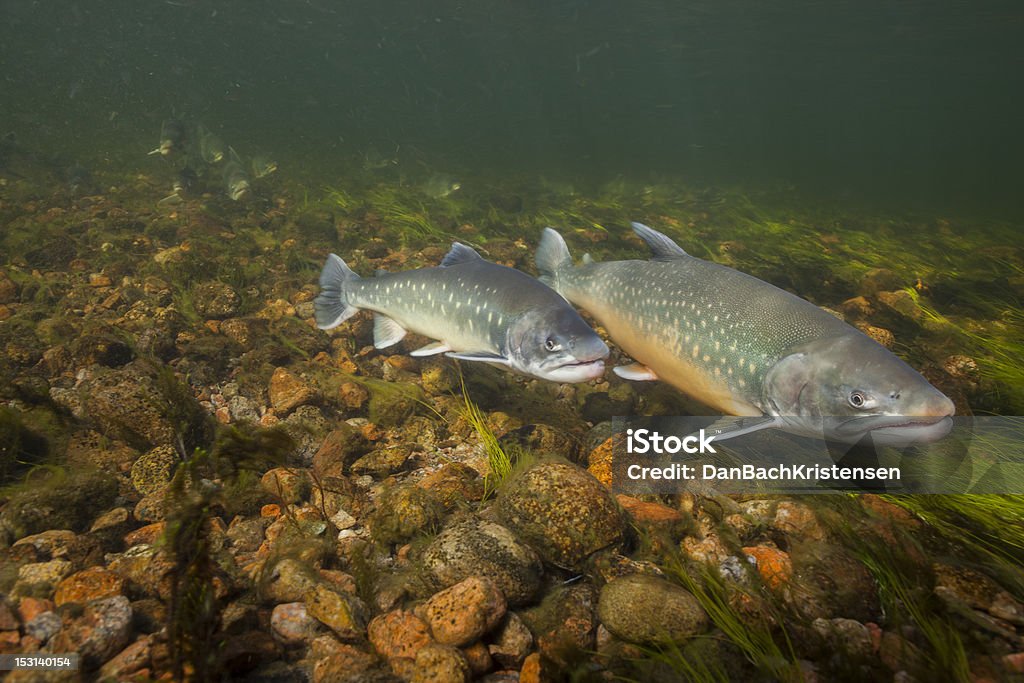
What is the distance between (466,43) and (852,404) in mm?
78845

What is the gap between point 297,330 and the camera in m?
5.54

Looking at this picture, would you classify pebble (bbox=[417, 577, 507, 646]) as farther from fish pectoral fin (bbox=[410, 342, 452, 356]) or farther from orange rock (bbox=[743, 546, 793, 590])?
fish pectoral fin (bbox=[410, 342, 452, 356])

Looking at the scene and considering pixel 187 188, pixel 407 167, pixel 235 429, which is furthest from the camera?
pixel 407 167

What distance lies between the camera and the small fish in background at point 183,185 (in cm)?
1225

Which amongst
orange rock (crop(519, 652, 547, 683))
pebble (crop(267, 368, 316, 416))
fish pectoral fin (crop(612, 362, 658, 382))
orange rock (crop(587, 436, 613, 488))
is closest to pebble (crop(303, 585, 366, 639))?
orange rock (crop(519, 652, 547, 683))

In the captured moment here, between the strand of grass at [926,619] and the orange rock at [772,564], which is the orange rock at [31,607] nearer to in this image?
the orange rock at [772,564]

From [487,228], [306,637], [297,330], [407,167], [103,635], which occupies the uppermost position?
[103,635]

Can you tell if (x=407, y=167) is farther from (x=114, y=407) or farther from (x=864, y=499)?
(x=864, y=499)

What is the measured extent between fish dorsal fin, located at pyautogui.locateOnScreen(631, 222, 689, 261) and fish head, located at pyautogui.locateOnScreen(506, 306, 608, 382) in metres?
1.24

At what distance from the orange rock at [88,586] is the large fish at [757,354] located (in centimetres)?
354

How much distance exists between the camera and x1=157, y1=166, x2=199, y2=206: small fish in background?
12245 millimetres

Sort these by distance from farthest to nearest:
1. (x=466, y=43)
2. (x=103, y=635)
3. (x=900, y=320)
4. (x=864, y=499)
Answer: (x=466, y=43) → (x=900, y=320) → (x=864, y=499) → (x=103, y=635)

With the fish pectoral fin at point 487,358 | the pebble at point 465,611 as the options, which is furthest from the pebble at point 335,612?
the fish pectoral fin at point 487,358

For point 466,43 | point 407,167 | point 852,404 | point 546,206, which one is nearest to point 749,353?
point 852,404
